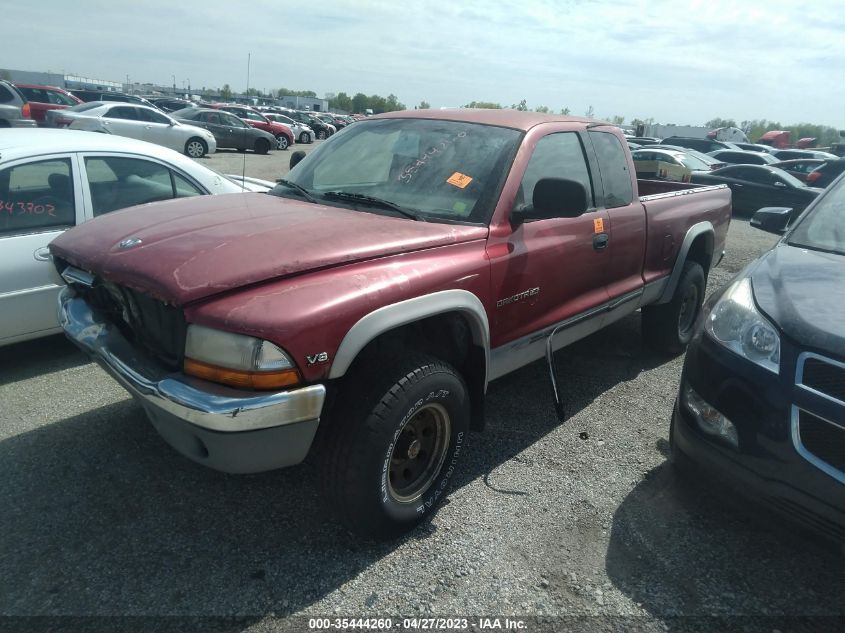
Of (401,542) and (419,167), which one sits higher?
(419,167)

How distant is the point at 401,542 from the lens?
272cm

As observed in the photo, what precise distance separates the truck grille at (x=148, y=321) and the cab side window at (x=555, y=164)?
5.75ft

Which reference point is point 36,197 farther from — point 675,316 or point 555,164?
point 675,316

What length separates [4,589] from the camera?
232cm

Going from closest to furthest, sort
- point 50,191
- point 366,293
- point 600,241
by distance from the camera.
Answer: point 366,293
point 600,241
point 50,191

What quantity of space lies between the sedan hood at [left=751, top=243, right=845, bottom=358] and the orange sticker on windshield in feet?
4.86

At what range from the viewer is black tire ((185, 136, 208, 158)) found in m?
18.2

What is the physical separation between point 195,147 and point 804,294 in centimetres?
1851

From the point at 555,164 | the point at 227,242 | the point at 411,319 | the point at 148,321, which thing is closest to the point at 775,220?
the point at 555,164

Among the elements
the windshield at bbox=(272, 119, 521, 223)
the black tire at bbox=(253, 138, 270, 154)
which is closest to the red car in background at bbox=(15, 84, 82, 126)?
the black tire at bbox=(253, 138, 270, 154)

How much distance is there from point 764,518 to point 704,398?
525 mm

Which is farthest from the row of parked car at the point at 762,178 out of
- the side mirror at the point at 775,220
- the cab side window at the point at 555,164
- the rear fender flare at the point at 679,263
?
the cab side window at the point at 555,164

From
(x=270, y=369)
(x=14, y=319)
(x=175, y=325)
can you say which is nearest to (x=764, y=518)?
(x=270, y=369)

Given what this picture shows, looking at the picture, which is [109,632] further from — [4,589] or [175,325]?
[175,325]
